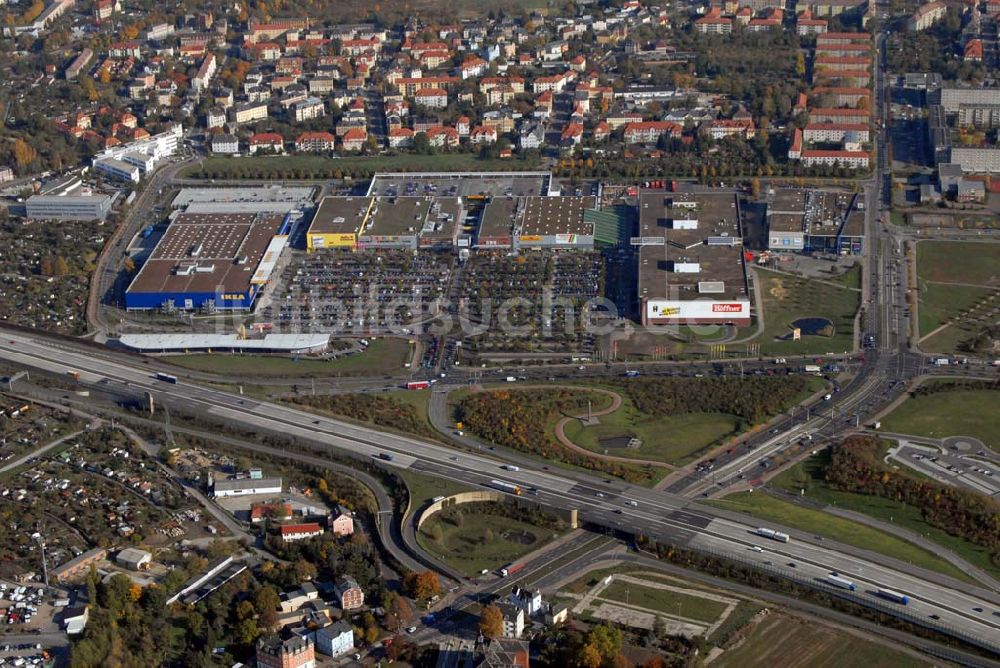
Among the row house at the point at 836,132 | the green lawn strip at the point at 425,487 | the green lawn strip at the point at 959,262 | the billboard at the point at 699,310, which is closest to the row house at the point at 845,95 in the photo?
the row house at the point at 836,132

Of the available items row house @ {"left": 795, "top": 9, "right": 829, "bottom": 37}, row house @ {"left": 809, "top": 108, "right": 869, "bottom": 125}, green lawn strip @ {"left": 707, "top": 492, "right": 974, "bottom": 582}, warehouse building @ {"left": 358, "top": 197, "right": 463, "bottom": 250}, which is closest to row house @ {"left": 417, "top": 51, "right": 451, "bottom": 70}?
row house @ {"left": 795, "top": 9, "right": 829, "bottom": 37}

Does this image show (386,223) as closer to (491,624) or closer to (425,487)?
(425,487)

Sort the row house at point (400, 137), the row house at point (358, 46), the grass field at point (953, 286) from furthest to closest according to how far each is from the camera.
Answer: the row house at point (358, 46) < the row house at point (400, 137) < the grass field at point (953, 286)

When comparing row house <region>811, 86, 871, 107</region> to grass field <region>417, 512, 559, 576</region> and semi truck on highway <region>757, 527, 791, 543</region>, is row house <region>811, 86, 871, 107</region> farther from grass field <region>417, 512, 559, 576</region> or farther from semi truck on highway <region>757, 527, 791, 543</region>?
grass field <region>417, 512, 559, 576</region>

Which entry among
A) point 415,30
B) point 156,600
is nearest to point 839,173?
point 415,30

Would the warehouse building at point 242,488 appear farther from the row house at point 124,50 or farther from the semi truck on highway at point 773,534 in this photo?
the row house at point 124,50

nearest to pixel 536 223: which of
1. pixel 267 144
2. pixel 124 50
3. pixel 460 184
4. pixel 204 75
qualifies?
pixel 460 184
